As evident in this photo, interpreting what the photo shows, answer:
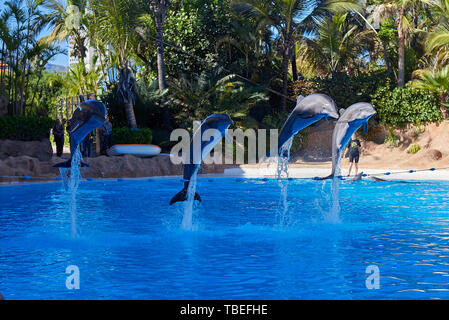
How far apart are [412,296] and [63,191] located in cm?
1149

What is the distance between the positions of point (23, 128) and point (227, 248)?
13.7 meters

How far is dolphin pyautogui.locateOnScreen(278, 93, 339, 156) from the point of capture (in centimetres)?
793

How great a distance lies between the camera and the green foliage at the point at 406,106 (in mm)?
22203

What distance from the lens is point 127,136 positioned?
20.7m

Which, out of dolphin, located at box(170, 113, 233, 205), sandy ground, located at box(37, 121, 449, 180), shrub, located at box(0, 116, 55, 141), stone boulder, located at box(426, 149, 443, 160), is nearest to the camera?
dolphin, located at box(170, 113, 233, 205)

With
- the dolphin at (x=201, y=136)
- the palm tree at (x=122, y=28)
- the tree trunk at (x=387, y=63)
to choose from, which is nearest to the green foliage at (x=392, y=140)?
the tree trunk at (x=387, y=63)

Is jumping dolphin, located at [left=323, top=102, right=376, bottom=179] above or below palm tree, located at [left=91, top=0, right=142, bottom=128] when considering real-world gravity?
below

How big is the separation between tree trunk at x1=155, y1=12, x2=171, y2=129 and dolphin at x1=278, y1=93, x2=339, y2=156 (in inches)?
573

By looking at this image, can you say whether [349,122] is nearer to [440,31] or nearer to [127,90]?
[127,90]

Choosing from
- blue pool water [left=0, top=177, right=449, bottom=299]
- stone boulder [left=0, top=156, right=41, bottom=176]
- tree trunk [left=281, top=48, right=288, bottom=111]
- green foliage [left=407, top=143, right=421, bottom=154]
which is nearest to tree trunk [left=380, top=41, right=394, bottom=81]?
green foliage [left=407, top=143, right=421, bottom=154]

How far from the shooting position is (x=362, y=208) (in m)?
11.6

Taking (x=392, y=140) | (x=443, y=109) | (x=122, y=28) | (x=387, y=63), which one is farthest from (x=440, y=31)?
(x=122, y=28)

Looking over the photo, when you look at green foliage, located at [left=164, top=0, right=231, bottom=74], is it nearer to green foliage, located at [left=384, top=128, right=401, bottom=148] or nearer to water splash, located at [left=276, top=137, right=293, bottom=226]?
green foliage, located at [left=384, top=128, right=401, bottom=148]
